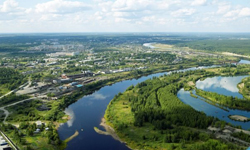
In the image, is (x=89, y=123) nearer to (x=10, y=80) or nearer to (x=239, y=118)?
(x=239, y=118)

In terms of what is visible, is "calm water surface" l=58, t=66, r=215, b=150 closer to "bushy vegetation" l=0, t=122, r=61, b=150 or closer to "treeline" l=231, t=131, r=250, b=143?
"bushy vegetation" l=0, t=122, r=61, b=150

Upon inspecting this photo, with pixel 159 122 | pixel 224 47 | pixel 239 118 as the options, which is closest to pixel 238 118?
pixel 239 118

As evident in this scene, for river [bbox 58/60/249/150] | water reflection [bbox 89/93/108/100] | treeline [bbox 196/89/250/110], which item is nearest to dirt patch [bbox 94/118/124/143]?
river [bbox 58/60/249/150]

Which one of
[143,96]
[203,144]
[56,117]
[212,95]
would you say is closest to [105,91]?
[143,96]

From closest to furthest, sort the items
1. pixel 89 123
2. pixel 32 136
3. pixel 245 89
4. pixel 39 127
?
1. pixel 32 136
2. pixel 39 127
3. pixel 89 123
4. pixel 245 89

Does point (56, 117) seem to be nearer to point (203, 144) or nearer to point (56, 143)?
point (56, 143)

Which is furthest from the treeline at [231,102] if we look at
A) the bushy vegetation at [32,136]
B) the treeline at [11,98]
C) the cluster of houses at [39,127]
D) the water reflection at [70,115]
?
the treeline at [11,98]

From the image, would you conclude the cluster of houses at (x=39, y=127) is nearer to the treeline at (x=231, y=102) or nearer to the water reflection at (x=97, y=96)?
the water reflection at (x=97, y=96)

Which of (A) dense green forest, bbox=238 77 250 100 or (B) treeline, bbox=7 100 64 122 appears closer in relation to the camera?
(B) treeline, bbox=7 100 64 122
